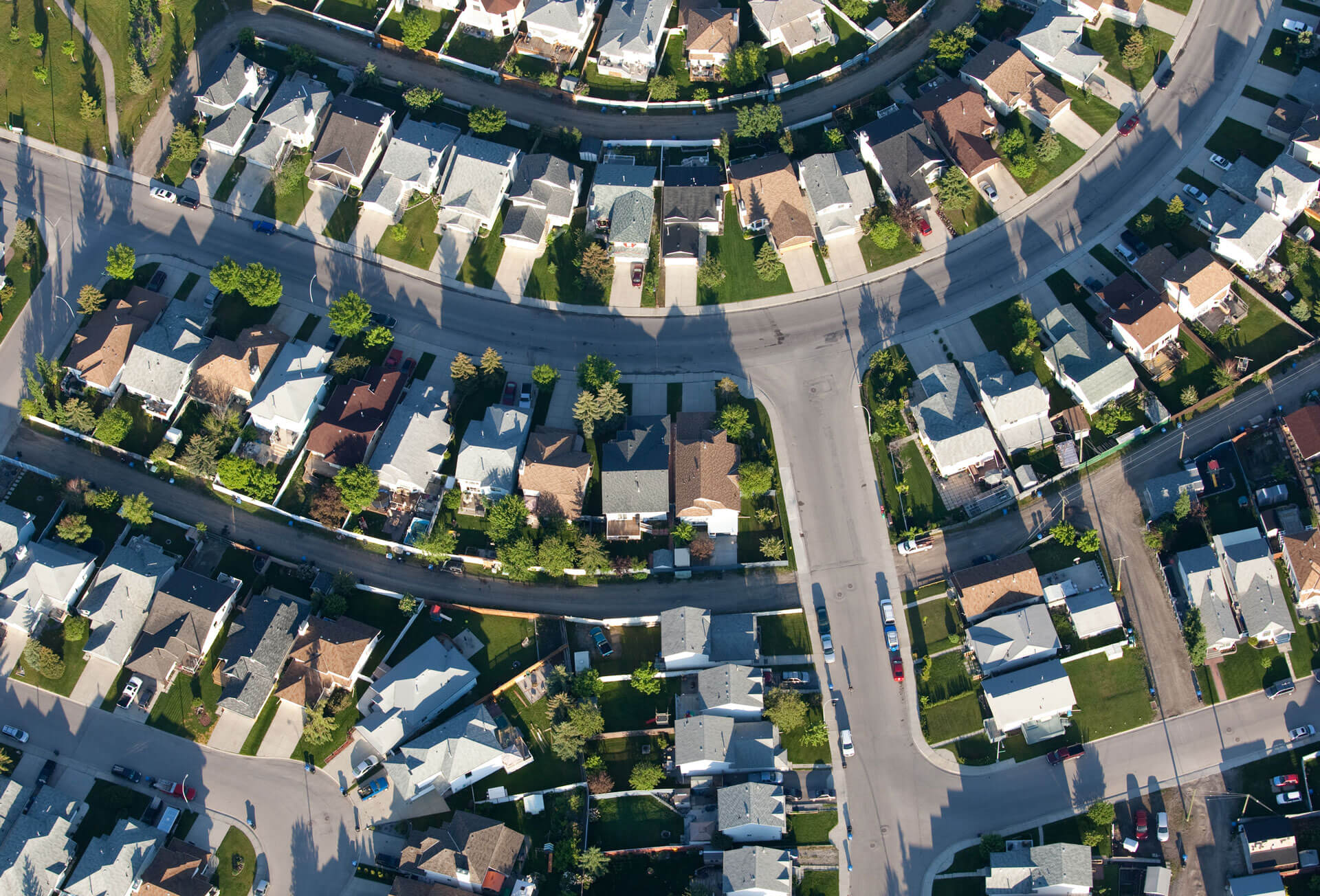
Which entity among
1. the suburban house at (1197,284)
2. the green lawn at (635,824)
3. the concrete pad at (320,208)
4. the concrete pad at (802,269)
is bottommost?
the green lawn at (635,824)

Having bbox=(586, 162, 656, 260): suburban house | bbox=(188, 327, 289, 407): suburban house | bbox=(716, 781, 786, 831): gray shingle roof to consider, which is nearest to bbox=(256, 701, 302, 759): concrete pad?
bbox=(188, 327, 289, 407): suburban house

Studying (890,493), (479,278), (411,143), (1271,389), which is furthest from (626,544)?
(1271,389)

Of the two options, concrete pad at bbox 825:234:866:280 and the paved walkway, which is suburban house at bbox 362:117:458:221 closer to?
the paved walkway

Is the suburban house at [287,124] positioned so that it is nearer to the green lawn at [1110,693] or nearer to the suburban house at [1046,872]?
the green lawn at [1110,693]

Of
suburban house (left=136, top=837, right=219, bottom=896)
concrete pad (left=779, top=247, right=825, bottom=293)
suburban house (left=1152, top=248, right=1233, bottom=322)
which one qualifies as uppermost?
concrete pad (left=779, top=247, right=825, bottom=293)

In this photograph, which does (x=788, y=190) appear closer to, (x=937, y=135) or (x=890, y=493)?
(x=937, y=135)

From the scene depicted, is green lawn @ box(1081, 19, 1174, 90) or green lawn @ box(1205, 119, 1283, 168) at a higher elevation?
green lawn @ box(1081, 19, 1174, 90)

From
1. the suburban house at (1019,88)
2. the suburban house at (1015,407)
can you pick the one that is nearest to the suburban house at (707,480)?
the suburban house at (1015,407)
